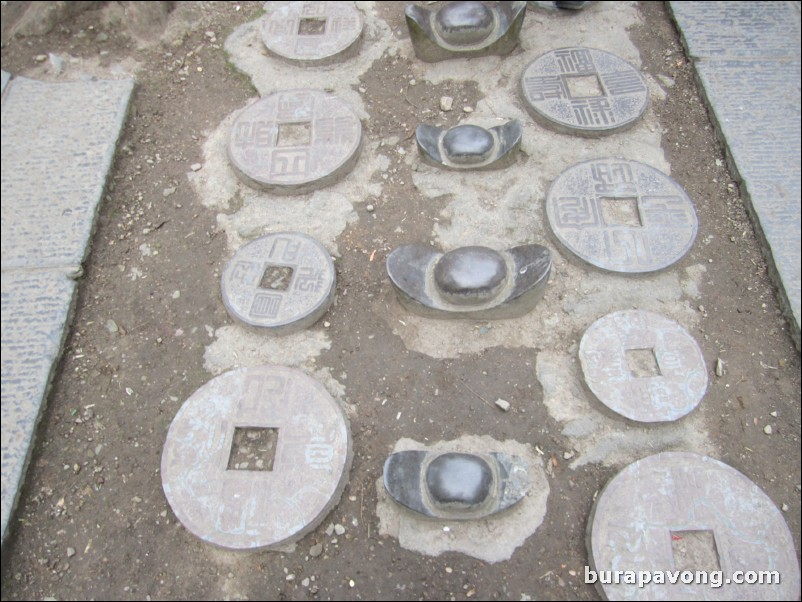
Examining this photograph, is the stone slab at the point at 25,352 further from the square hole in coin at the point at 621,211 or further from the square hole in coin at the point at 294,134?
the square hole in coin at the point at 621,211

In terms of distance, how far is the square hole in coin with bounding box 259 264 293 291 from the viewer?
2.95 metres

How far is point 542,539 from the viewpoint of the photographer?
2418 millimetres

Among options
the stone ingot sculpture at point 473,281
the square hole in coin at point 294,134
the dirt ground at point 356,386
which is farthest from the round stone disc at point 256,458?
the square hole in coin at point 294,134

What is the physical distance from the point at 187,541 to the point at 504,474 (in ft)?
4.47

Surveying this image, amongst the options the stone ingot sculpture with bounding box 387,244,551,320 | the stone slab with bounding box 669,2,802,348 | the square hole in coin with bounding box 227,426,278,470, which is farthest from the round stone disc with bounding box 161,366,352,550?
the stone slab with bounding box 669,2,802,348

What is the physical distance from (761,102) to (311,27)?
2947 millimetres

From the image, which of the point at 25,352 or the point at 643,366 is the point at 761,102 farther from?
the point at 25,352

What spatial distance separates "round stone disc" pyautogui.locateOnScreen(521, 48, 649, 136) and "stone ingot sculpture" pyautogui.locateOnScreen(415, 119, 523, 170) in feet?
1.12

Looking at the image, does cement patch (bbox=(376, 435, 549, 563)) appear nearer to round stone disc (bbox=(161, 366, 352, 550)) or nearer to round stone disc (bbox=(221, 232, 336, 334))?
round stone disc (bbox=(161, 366, 352, 550))

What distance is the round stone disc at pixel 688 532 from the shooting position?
2209 millimetres

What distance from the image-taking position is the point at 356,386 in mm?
2783

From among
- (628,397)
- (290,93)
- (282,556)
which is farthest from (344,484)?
(290,93)

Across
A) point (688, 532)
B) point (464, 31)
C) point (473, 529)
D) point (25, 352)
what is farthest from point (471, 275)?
point (25, 352)

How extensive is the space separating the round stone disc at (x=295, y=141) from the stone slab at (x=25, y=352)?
1200 mm
